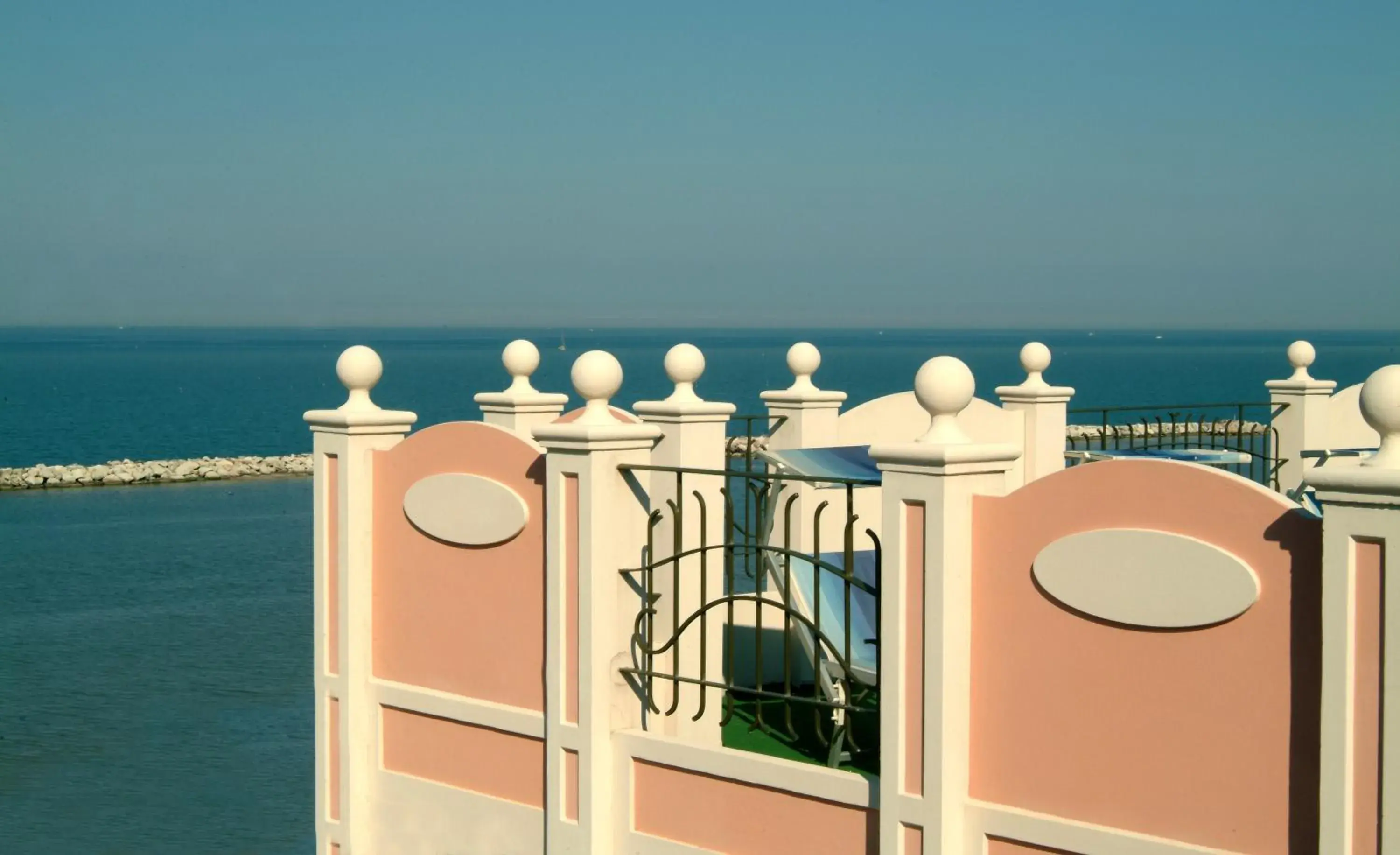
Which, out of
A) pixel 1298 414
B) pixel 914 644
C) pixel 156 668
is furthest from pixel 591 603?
pixel 156 668

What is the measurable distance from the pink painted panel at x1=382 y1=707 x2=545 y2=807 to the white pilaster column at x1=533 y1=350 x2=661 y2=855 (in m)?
0.22

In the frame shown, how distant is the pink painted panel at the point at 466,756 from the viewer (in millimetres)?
7281

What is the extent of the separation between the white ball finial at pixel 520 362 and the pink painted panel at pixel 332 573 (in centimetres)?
170

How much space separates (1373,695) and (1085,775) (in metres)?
1.09

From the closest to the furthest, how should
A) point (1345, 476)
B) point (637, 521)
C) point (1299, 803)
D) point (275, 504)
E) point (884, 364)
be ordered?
point (1345, 476)
point (1299, 803)
point (637, 521)
point (275, 504)
point (884, 364)

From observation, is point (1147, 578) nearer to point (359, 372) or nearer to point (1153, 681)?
point (1153, 681)

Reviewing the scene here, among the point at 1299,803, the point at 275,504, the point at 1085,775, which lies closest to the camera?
the point at 1299,803

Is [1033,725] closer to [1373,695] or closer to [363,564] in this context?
[1373,695]

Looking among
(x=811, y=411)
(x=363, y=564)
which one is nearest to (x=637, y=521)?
(x=363, y=564)

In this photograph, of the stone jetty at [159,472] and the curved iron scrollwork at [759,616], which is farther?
the stone jetty at [159,472]

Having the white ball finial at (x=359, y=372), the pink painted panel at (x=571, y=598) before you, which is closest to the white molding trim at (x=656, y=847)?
the pink painted panel at (x=571, y=598)

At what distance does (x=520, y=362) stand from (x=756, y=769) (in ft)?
13.1

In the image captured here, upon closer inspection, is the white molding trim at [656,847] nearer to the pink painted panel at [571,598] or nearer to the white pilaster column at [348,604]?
the pink painted panel at [571,598]

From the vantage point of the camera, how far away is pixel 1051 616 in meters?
5.45
